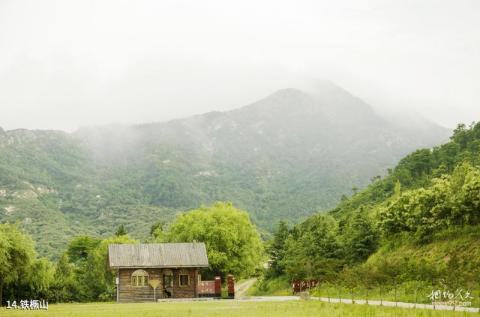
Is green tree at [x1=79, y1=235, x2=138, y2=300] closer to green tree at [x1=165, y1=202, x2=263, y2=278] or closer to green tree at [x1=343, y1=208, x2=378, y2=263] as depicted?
green tree at [x1=165, y1=202, x2=263, y2=278]

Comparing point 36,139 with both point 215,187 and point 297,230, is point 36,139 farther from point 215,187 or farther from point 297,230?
point 297,230

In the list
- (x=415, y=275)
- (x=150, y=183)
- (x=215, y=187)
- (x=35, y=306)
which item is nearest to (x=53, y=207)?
(x=150, y=183)

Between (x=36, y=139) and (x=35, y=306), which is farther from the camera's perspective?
(x=36, y=139)

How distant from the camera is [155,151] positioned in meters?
194

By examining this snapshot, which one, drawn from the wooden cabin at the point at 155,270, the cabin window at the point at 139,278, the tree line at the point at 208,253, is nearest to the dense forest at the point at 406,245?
the tree line at the point at 208,253

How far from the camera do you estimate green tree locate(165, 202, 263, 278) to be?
6078cm

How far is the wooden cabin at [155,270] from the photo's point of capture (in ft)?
156

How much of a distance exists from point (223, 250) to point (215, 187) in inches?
4315

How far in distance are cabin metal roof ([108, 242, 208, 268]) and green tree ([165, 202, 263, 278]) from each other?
10314 millimetres

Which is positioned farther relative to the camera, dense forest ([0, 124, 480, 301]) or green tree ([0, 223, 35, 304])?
green tree ([0, 223, 35, 304])

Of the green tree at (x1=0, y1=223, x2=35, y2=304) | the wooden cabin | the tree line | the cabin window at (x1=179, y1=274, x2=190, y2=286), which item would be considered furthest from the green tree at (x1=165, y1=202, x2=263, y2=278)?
the green tree at (x1=0, y1=223, x2=35, y2=304)

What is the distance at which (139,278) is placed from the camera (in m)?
47.9

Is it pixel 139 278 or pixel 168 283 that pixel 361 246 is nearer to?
pixel 168 283

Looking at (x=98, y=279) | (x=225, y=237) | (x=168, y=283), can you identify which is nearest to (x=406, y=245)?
(x=168, y=283)
